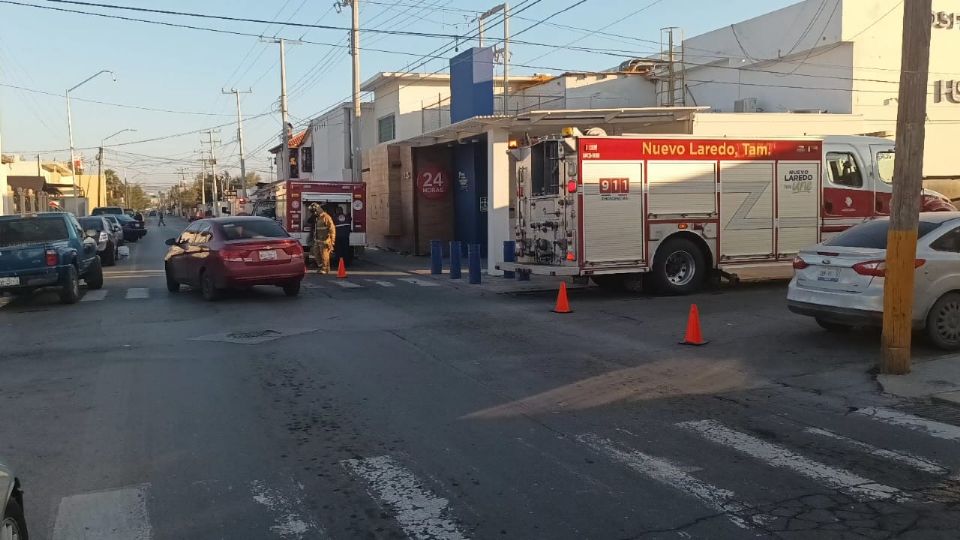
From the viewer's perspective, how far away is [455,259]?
1962 cm

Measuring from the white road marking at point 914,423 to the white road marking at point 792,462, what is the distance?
1.39m

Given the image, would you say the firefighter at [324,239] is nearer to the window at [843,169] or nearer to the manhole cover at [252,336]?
the manhole cover at [252,336]

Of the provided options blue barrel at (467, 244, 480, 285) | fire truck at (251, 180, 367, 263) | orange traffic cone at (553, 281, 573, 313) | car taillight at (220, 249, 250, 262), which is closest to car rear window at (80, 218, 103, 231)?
fire truck at (251, 180, 367, 263)

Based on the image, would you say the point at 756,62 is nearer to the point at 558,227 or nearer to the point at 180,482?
the point at 558,227

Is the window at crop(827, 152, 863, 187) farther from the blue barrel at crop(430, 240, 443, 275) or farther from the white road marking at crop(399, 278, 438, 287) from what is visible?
the blue barrel at crop(430, 240, 443, 275)

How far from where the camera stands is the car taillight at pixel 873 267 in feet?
30.2

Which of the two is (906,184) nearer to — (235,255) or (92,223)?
(235,255)

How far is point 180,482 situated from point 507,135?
15.6 m

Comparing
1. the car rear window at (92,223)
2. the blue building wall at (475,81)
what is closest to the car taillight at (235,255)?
the blue building wall at (475,81)

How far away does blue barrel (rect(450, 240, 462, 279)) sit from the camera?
63.3 ft

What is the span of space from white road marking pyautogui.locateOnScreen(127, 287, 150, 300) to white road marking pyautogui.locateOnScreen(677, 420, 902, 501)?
12929mm

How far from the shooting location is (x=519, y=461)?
5699 mm

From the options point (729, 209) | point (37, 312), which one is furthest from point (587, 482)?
point (37, 312)

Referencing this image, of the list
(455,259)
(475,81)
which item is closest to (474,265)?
(455,259)
